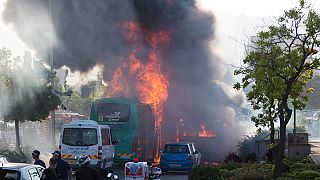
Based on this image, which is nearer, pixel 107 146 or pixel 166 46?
pixel 107 146

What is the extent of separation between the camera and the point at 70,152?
26.0 m

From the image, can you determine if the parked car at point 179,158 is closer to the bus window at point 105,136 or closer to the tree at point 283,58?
the bus window at point 105,136

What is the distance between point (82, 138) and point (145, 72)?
17.4m

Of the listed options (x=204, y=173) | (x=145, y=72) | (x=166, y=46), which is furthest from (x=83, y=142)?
(x=166, y=46)

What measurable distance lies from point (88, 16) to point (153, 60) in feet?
18.6

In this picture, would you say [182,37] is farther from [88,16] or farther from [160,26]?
[88,16]

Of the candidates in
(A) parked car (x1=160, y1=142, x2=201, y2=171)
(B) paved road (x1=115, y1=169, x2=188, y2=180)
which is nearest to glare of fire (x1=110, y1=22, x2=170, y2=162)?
(B) paved road (x1=115, y1=169, x2=188, y2=180)

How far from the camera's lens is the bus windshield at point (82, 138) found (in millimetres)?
26141

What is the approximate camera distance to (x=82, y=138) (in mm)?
26172


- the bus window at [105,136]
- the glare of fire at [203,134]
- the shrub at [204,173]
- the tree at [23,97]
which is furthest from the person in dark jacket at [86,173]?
the glare of fire at [203,134]

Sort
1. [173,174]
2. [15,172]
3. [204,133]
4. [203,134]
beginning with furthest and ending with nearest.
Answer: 1. [204,133]
2. [203,134]
3. [173,174]
4. [15,172]

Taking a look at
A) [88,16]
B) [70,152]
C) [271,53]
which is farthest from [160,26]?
[271,53]

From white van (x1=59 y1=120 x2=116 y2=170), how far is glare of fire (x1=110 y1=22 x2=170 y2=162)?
15.4 metres

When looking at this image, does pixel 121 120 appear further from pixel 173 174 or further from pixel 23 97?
pixel 23 97
